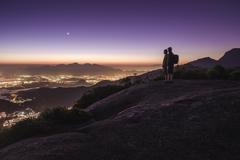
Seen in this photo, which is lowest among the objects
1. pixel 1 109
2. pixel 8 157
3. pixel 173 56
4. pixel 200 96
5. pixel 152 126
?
pixel 1 109

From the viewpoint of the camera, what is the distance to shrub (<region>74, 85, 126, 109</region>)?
27.3m

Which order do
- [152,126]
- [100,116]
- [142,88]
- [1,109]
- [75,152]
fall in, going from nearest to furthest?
[75,152], [152,126], [100,116], [142,88], [1,109]

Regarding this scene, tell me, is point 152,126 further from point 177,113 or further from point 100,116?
point 100,116

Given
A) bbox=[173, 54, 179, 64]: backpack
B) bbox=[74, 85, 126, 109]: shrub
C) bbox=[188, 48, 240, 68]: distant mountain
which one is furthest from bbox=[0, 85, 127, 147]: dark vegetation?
bbox=[188, 48, 240, 68]: distant mountain

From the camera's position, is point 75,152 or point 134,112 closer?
point 75,152

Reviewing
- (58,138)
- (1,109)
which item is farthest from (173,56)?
(1,109)

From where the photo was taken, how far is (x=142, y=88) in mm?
23797

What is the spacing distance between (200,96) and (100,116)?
693cm

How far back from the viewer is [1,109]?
8288 cm

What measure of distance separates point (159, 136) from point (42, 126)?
20.9 feet

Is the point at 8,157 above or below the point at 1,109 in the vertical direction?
above

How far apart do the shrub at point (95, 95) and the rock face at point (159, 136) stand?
1196 cm

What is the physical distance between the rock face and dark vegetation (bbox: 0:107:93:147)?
1.17 m

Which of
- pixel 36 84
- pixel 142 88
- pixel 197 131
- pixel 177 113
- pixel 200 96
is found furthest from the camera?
pixel 36 84
